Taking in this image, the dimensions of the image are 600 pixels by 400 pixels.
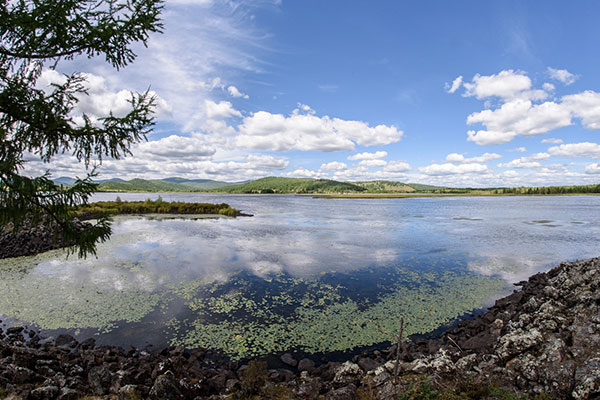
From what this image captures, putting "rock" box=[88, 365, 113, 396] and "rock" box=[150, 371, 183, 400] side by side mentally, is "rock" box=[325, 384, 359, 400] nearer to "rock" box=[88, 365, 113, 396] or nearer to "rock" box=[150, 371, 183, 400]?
"rock" box=[150, 371, 183, 400]

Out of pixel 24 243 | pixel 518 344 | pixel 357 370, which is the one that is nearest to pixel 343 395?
pixel 357 370

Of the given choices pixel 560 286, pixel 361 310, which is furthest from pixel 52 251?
pixel 560 286

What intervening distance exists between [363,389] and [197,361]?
5.12 m

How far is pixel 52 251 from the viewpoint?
24.9m

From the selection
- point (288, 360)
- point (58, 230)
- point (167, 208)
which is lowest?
point (288, 360)

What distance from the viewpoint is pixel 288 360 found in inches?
373

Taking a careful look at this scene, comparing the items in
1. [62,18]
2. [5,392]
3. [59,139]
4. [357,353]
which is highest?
[62,18]

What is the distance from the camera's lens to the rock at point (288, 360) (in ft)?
30.7

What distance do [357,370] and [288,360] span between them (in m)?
2.44

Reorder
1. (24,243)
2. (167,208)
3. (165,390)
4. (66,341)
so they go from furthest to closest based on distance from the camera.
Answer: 1. (167,208)
2. (24,243)
3. (66,341)
4. (165,390)

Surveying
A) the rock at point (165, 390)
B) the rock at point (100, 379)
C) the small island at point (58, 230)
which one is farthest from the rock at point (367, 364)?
the small island at point (58, 230)

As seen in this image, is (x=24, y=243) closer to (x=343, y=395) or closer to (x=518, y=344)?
(x=343, y=395)

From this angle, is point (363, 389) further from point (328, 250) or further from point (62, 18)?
point (328, 250)

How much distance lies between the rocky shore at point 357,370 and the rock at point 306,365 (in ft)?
0.10
